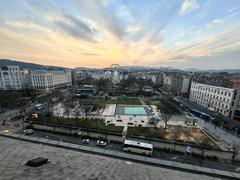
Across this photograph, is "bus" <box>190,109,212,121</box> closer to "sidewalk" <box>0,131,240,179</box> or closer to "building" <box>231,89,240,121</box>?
"building" <box>231,89,240,121</box>

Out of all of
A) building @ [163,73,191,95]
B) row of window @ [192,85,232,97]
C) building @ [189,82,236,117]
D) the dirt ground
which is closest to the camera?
the dirt ground

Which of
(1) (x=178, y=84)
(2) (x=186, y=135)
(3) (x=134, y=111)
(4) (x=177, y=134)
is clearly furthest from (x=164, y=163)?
(1) (x=178, y=84)

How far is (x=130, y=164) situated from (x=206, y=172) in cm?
572

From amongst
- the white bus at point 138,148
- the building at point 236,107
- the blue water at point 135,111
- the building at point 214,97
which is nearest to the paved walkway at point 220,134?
the building at point 236,107

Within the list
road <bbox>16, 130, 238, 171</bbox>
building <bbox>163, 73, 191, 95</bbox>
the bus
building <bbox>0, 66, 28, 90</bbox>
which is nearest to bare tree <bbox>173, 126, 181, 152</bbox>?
road <bbox>16, 130, 238, 171</bbox>

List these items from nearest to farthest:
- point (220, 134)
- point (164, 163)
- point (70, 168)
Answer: point (70, 168)
point (164, 163)
point (220, 134)

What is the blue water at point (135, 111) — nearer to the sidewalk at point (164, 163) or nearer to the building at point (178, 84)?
the sidewalk at point (164, 163)

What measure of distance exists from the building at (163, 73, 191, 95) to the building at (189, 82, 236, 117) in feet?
39.9

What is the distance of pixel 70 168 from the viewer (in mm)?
9367

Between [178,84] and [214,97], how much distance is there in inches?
1244

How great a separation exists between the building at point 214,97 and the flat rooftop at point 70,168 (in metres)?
44.7

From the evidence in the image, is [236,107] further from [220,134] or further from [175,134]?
[175,134]

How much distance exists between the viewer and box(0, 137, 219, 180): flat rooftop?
27.7 ft

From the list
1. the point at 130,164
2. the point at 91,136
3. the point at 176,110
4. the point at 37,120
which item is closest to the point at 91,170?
the point at 130,164
